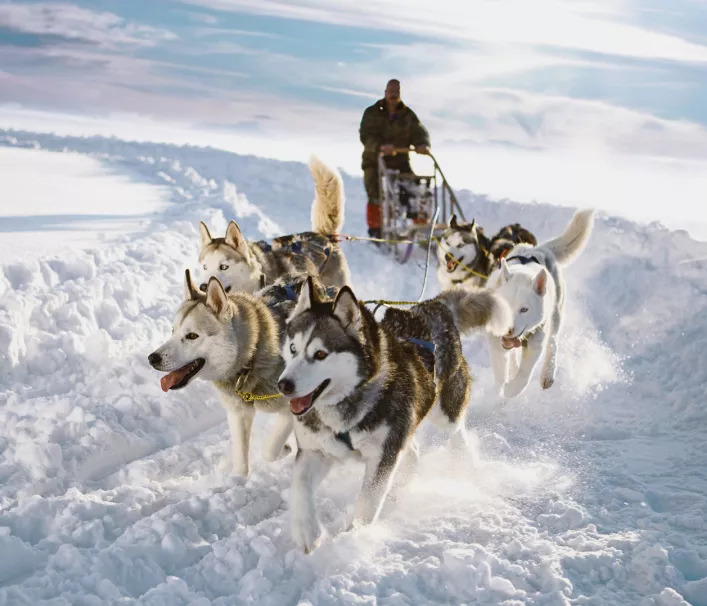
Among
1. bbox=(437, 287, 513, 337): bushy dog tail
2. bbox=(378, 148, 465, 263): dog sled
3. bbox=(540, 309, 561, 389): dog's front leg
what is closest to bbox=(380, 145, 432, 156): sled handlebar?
bbox=(378, 148, 465, 263): dog sled

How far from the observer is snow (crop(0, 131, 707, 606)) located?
8.94 feet

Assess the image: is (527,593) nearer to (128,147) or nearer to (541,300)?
(541,300)

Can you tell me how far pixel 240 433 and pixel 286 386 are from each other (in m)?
1.02

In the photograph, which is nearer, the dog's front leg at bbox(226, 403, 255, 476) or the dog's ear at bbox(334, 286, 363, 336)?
the dog's ear at bbox(334, 286, 363, 336)

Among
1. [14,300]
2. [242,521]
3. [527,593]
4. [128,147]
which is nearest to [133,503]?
[242,521]

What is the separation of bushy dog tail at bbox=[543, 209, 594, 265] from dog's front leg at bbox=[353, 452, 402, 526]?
2.90 metres

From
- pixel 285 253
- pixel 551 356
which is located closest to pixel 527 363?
pixel 551 356

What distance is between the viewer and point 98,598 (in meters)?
2.51

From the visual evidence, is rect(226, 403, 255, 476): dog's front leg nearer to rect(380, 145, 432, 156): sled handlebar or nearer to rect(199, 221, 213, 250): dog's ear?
rect(199, 221, 213, 250): dog's ear

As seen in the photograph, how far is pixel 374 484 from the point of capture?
2926mm

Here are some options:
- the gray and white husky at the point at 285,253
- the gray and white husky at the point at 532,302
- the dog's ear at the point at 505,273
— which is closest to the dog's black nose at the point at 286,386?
the gray and white husky at the point at 285,253

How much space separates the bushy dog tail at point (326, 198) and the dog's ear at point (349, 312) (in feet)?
9.15

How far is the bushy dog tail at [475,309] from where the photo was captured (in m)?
3.56

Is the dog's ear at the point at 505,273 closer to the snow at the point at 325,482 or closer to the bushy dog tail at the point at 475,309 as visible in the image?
the snow at the point at 325,482
